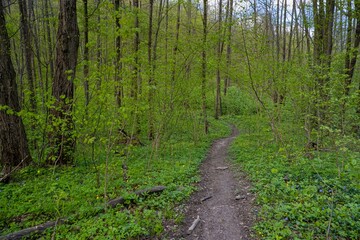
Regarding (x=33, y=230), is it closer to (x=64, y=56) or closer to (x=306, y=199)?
(x=64, y=56)

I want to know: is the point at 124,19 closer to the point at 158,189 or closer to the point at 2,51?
the point at 158,189

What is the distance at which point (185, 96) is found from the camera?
8172mm

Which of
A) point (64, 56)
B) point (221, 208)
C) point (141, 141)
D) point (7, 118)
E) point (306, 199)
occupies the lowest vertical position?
point (221, 208)

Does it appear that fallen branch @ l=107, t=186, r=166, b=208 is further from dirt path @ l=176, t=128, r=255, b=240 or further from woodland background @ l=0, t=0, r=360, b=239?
dirt path @ l=176, t=128, r=255, b=240

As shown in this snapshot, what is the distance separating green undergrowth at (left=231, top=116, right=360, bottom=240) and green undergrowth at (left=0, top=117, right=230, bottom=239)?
1621mm

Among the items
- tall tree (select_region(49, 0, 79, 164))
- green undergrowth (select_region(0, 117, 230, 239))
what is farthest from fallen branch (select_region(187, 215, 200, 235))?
tall tree (select_region(49, 0, 79, 164))

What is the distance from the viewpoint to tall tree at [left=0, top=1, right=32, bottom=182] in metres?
5.54

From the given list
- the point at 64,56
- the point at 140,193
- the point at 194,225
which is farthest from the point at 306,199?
the point at 64,56

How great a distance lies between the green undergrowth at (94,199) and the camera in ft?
11.7

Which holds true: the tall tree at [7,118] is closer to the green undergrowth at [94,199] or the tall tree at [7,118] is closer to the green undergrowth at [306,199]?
the green undergrowth at [94,199]

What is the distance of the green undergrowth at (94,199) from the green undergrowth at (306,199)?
1.62 meters

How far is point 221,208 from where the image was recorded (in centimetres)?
446

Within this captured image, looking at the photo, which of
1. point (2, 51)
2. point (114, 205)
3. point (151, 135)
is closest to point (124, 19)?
point (114, 205)

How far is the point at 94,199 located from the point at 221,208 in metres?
2.63
